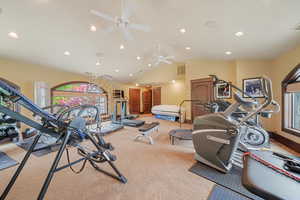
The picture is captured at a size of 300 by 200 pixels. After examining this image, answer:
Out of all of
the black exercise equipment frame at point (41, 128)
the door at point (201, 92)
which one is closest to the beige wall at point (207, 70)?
the door at point (201, 92)

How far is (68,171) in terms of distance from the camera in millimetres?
2238

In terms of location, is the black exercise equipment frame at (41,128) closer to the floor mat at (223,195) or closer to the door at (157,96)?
the floor mat at (223,195)

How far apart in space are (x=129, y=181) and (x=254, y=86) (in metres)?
5.05

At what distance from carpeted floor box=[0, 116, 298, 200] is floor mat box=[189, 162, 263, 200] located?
0.38 feet

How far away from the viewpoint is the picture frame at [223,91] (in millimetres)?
5119

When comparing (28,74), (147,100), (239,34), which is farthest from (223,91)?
(28,74)

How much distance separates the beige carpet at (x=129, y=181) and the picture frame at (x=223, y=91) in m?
3.60

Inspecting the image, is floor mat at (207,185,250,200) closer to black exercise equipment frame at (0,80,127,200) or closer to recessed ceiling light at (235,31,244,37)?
black exercise equipment frame at (0,80,127,200)

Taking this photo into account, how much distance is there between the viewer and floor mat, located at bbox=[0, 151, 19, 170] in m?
2.41

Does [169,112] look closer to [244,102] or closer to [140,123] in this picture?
[140,123]

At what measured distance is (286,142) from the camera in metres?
3.44

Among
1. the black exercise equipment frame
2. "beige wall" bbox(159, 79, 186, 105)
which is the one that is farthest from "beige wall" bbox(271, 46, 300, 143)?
the black exercise equipment frame

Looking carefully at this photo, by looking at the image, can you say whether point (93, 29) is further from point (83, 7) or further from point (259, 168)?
point (259, 168)

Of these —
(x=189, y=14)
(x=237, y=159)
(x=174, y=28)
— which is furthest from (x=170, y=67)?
(x=237, y=159)
